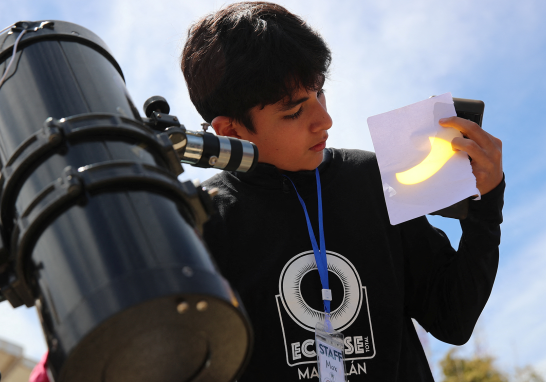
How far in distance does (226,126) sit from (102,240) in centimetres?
169

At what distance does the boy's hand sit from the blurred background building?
28.5 feet

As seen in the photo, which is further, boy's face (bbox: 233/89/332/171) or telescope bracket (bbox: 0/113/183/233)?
boy's face (bbox: 233/89/332/171)

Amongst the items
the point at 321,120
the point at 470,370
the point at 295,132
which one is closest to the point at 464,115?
the point at 321,120

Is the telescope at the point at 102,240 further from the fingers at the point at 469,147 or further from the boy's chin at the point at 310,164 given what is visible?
the boy's chin at the point at 310,164

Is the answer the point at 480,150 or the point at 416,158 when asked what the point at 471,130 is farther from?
the point at 416,158

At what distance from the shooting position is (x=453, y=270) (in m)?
1.99

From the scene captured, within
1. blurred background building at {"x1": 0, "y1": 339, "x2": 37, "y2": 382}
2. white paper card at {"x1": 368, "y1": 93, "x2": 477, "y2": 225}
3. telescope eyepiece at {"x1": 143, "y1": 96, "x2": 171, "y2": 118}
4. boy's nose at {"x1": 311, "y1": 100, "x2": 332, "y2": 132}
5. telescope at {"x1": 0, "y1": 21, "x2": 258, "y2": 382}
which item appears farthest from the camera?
blurred background building at {"x1": 0, "y1": 339, "x2": 37, "y2": 382}

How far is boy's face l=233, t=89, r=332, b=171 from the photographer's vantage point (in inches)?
84.2

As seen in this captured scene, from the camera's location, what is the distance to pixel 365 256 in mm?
2055

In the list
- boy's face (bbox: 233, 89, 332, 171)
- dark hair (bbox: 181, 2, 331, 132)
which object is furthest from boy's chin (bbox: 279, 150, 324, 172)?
dark hair (bbox: 181, 2, 331, 132)

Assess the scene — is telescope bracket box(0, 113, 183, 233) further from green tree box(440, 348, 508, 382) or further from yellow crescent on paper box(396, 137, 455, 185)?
green tree box(440, 348, 508, 382)

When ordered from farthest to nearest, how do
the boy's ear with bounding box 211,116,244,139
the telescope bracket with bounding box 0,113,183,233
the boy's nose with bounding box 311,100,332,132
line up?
the boy's ear with bounding box 211,116,244,139 < the boy's nose with bounding box 311,100,332,132 < the telescope bracket with bounding box 0,113,183,233

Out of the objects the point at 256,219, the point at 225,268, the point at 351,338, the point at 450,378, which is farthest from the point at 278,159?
the point at 450,378

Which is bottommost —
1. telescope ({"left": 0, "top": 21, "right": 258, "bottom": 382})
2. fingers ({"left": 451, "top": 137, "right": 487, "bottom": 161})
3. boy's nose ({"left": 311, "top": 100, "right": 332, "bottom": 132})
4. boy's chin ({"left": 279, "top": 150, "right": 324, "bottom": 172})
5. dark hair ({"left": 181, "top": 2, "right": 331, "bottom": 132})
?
telescope ({"left": 0, "top": 21, "right": 258, "bottom": 382})
